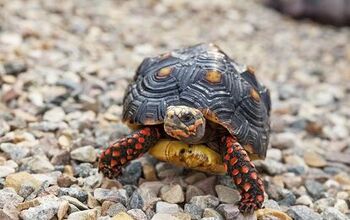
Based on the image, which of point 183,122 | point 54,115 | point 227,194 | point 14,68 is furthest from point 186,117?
point 14,68

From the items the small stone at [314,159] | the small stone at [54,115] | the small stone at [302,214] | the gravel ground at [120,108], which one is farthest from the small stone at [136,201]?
the small stone at [314,159]

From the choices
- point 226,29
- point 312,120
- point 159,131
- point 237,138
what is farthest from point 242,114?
point 226,29

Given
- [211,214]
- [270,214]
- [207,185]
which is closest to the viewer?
[211,214]

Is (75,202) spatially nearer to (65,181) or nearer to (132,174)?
(65,181)

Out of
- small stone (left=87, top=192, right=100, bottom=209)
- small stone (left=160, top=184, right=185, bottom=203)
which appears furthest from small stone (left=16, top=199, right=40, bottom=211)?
small stone (left=160, top=184, right=185, bottom=203)

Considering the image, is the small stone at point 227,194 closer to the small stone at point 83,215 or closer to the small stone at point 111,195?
the small stone at point 111,195
